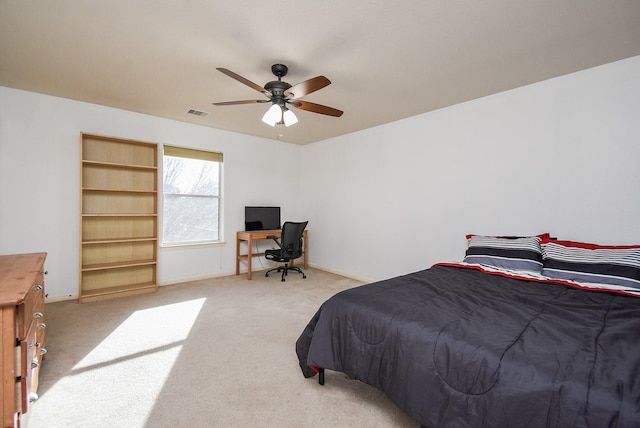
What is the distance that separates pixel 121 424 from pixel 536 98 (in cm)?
429

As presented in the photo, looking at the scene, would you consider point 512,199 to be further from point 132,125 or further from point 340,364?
point 132,125

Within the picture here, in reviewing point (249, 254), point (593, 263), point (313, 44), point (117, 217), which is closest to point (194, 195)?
point (117, 217)

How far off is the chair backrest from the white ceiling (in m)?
2.06

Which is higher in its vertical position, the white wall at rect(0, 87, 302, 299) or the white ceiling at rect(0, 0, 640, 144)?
the white ceiling at rect(0, 0, 640, 144)

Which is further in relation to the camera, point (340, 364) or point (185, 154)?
point (185, 154)

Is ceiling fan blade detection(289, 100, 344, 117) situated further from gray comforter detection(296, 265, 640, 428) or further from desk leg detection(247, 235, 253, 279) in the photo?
desk leg detection(247, 235, 253, 279)

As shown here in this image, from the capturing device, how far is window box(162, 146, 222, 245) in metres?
4.42

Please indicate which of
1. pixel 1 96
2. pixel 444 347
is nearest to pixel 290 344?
pixel 444 347

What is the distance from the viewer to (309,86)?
230 centimetres

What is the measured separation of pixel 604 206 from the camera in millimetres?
2535

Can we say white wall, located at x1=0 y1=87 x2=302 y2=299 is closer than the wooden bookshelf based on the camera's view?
Yes

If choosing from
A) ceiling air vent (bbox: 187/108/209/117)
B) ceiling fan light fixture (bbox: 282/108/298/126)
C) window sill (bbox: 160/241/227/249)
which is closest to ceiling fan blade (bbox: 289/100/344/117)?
ceiling fan light fixture (bbox: 282/108/298/126)

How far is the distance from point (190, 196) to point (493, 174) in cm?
430

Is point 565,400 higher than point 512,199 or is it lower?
lower
